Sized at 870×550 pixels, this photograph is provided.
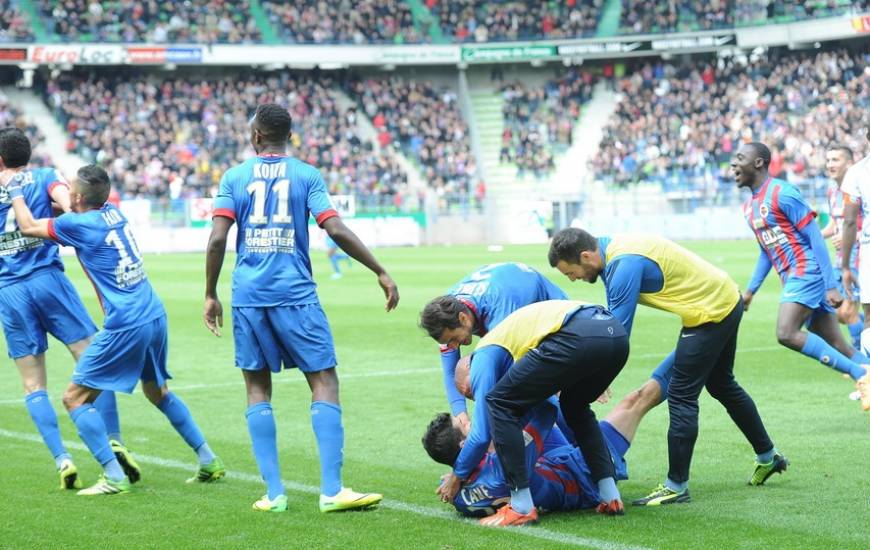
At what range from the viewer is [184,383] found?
12.7m

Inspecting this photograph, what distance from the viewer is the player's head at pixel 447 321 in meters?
6.26

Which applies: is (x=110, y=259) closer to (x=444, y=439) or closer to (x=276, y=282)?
(x=276, y=282)

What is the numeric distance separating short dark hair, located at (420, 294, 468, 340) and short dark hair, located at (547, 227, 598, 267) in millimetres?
558

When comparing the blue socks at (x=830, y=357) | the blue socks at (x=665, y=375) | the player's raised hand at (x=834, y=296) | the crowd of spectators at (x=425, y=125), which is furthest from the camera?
the crowd of spectators at (x=425, y=125)

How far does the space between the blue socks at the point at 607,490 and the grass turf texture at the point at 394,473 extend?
0.12 m

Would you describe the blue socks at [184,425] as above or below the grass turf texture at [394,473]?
above

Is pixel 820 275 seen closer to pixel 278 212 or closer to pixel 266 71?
pixel 278 212

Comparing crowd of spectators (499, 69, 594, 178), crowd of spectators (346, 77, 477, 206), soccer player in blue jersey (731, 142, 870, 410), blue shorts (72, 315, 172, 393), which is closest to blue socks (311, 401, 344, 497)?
blue shorts (72, 315, 172, 393)

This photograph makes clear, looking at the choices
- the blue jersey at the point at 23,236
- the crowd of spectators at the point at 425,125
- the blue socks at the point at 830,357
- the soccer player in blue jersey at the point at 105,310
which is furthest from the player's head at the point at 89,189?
the crowd of spectators at the point at 425,125

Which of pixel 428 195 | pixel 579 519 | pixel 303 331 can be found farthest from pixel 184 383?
pixel 428 195

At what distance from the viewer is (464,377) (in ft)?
21.7

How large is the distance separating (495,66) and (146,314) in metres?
48.0

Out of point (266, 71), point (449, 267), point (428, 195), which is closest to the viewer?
point (449, 267)

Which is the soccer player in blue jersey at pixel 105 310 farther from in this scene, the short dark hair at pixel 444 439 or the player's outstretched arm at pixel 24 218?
the short dark hair at pixel 444 439
